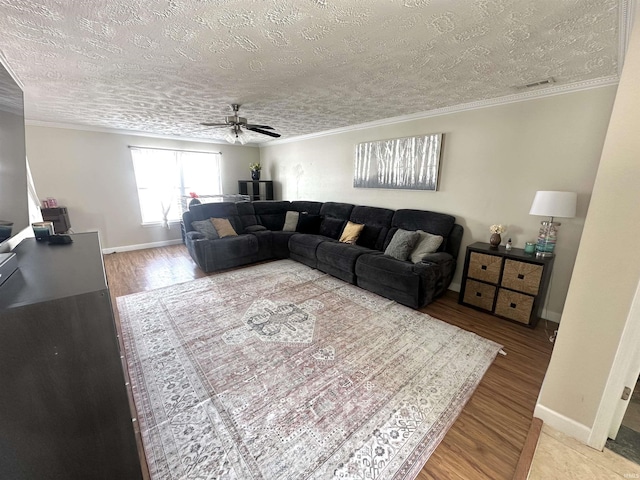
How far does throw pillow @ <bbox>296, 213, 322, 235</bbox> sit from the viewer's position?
4.80 metres

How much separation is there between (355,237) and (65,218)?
15.4 feet

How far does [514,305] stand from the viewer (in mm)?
2613

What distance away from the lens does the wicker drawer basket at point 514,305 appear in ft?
8.32

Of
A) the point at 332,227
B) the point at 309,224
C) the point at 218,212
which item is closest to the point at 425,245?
the point at 332,227

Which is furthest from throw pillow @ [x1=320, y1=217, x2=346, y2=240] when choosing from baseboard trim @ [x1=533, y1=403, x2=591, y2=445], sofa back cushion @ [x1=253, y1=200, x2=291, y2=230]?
baseboard trim @ [x1=533, y1=403, x2=591, y2=445]

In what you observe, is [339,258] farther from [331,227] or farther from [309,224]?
[309,224]

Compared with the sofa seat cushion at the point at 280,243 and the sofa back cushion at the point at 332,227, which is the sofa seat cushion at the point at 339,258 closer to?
the sofa back cushion at the point at 332,227

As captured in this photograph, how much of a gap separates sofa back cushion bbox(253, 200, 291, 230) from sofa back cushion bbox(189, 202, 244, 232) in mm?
444

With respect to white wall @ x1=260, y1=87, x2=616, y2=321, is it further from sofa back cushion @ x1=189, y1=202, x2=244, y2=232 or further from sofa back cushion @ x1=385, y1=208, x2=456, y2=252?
sofa back cushion @ x1=189, y1=202, x2=244, y2=232

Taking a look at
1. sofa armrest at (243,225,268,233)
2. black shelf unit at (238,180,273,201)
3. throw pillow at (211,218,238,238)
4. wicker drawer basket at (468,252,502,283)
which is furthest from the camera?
black shelf unit at (238,180,273,201)

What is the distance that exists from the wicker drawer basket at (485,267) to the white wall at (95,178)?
573 centimetres

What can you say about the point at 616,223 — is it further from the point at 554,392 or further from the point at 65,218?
the point at 65,218

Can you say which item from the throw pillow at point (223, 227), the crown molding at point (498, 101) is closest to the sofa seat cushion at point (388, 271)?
the crown molding at point (498, 101)

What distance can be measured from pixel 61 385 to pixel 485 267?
3315 millimetres
